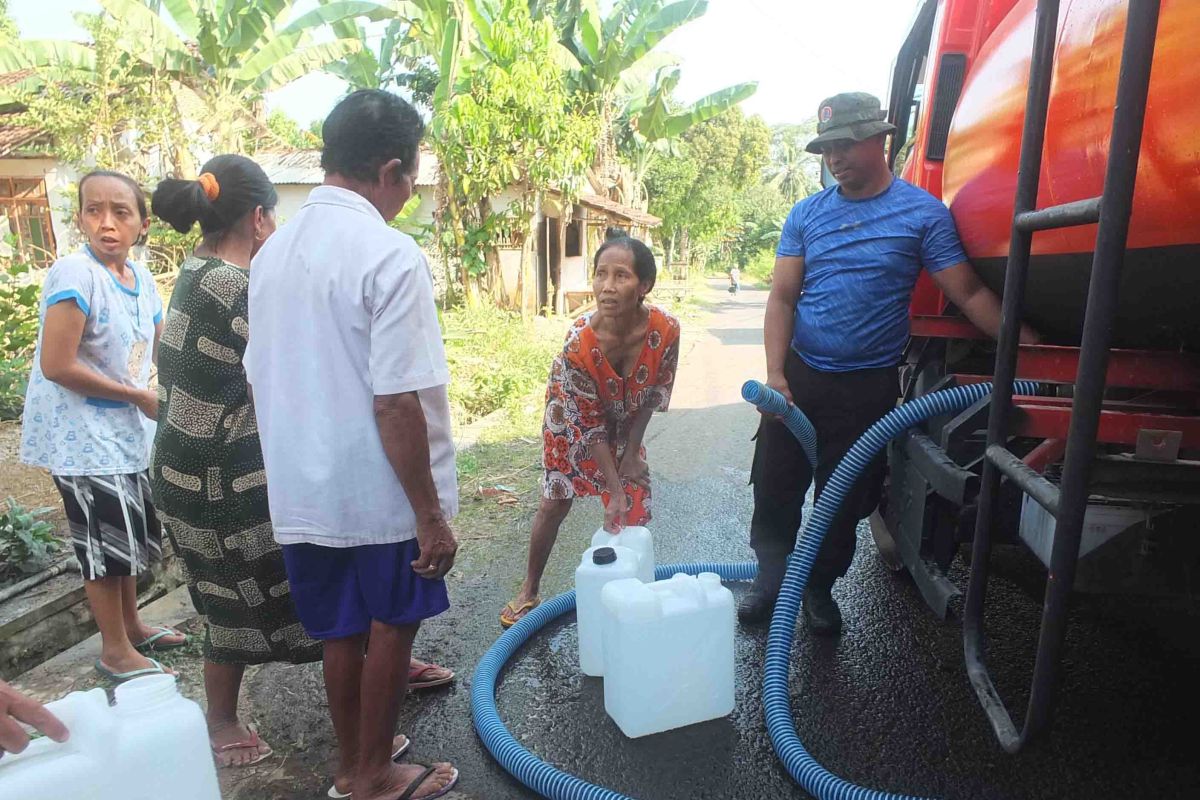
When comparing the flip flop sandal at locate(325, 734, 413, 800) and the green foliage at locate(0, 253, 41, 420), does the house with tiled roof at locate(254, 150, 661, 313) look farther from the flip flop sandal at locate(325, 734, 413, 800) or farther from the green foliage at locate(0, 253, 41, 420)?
the flip flop sandal at locate(325, 734, 413, 800)

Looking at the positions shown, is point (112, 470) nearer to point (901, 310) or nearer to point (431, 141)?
point (901, 310)

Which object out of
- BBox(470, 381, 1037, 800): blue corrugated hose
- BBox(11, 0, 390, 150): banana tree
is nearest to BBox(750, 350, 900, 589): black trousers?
BBox(470, 381, 1037, 800): blue corrugated hose

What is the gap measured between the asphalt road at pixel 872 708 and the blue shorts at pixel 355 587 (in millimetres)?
632

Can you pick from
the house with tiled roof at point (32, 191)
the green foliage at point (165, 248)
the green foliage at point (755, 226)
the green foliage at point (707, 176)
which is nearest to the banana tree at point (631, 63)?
the green foliage at point (165, 248)

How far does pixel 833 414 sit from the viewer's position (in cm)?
284

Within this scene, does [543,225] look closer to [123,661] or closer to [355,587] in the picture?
[123,661]

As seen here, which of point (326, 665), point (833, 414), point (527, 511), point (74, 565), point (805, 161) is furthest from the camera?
point (805, 161)

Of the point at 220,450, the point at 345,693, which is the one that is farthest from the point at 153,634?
the point at 345,693

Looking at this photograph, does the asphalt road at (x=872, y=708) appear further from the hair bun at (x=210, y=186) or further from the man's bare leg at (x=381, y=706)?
the hair bun at (x=210, y=186)

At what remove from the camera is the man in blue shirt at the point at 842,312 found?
8.46ft

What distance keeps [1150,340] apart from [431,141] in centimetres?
1071

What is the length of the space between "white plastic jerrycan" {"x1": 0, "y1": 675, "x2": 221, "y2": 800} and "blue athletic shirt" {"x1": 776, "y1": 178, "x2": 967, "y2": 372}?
87.6 inches

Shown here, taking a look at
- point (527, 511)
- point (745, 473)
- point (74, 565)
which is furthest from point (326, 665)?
point (745, 473)

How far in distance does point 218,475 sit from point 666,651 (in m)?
1.36
